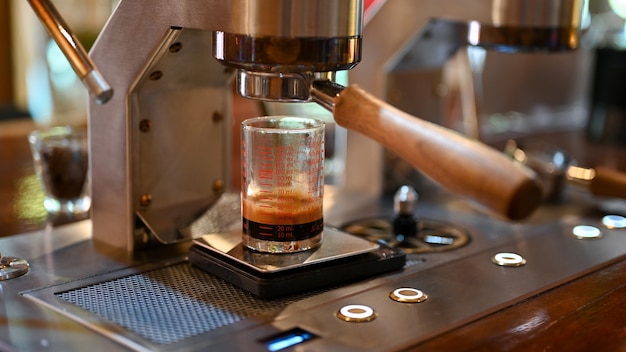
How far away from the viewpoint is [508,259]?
87cm

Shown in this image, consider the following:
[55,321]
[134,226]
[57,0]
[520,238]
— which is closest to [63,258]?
[134,226]

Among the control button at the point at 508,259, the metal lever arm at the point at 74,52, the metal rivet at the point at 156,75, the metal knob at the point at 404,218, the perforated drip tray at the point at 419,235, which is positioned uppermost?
the metal lever arm at the point at 74,52

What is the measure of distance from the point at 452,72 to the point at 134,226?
59 centimetres

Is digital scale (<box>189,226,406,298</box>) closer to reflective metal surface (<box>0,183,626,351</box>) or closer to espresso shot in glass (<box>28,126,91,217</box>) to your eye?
reflective metal surface (<box>0,183,626,351</box>)

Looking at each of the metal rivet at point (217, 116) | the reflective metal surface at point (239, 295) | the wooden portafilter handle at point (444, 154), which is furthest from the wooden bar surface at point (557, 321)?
the metal rivet at point (217, 116)

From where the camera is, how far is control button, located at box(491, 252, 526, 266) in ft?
2.80

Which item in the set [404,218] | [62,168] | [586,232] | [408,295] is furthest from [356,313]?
[62,168]

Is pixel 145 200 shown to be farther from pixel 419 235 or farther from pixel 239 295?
pixel 419 235

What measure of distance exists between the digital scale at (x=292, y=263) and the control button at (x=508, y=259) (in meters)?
0.10

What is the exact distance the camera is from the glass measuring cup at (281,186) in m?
0.77

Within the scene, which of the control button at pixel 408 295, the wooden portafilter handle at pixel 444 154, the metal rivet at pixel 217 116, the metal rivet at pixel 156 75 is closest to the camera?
the wooden portafilter handle at pixel 444 154

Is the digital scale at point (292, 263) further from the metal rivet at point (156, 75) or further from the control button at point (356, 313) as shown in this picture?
the metal rivet at point (156, 75)

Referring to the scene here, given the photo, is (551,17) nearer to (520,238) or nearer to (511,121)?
(520,238)

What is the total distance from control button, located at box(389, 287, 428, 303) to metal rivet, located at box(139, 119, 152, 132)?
31 centimetres
